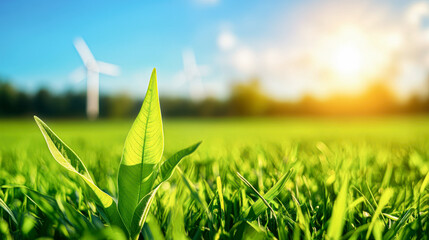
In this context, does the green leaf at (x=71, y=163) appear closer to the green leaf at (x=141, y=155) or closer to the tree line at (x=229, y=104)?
the green leaf at (x=141, y=155)

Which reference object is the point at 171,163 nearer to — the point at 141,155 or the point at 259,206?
the point at 141,155

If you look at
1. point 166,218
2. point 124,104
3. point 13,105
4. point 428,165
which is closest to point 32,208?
point 166,218

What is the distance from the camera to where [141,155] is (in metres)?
0.48

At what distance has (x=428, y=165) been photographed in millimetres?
1260

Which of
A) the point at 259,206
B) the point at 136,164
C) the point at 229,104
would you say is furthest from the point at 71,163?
the point at 229,104

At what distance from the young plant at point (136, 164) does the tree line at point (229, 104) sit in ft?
113

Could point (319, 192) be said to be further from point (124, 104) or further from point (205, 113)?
point (124, 104)

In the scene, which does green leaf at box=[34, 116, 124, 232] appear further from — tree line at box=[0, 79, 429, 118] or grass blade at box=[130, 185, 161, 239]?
tree line at box=[0, 79, 429, 118]

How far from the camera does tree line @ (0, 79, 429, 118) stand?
109 feet

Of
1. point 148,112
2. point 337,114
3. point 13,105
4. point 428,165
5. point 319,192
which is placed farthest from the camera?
point 13,105

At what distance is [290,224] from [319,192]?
0.29 metres

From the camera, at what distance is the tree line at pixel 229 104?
3331 cm

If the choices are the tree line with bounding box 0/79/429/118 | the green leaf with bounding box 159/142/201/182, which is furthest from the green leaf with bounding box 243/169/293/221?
the tree line with bounding box 0/79/429/118

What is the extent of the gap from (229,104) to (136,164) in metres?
38.2
